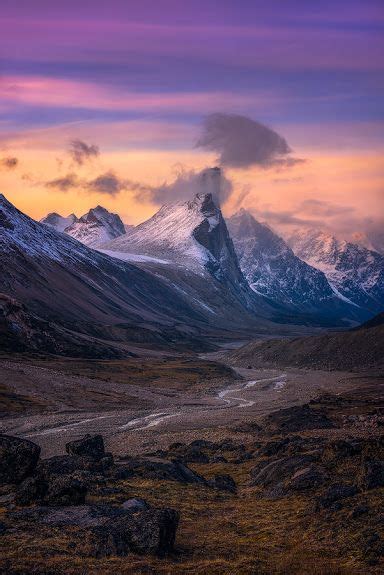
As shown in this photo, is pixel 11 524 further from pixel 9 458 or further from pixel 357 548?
pixel 357 548

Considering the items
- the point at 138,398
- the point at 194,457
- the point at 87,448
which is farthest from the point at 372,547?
the point at 138,398

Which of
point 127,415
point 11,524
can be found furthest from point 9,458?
point 127,415

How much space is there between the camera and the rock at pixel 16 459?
44.9 meters

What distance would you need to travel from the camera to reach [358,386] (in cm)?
15150

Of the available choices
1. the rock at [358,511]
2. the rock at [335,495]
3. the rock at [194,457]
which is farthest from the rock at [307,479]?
the rock at [194,457]

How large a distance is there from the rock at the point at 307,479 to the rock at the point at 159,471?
959 cm

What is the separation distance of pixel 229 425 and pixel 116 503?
57908 millimetres

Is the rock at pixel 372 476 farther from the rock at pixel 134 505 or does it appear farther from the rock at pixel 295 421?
the rock at pixel 295 421

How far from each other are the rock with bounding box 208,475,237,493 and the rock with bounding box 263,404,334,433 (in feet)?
102

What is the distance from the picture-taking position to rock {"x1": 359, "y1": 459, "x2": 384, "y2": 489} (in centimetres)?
3888

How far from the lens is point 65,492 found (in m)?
38.8

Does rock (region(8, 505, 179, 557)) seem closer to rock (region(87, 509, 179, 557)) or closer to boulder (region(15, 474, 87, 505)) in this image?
rock (region(87, 509, 179, 557))

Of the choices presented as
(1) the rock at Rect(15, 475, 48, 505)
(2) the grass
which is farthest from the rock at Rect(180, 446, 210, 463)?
(1) the rock at Rect(15, 475, 48, 505)

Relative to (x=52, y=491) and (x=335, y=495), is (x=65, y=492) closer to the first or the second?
(x=52, y=491)
